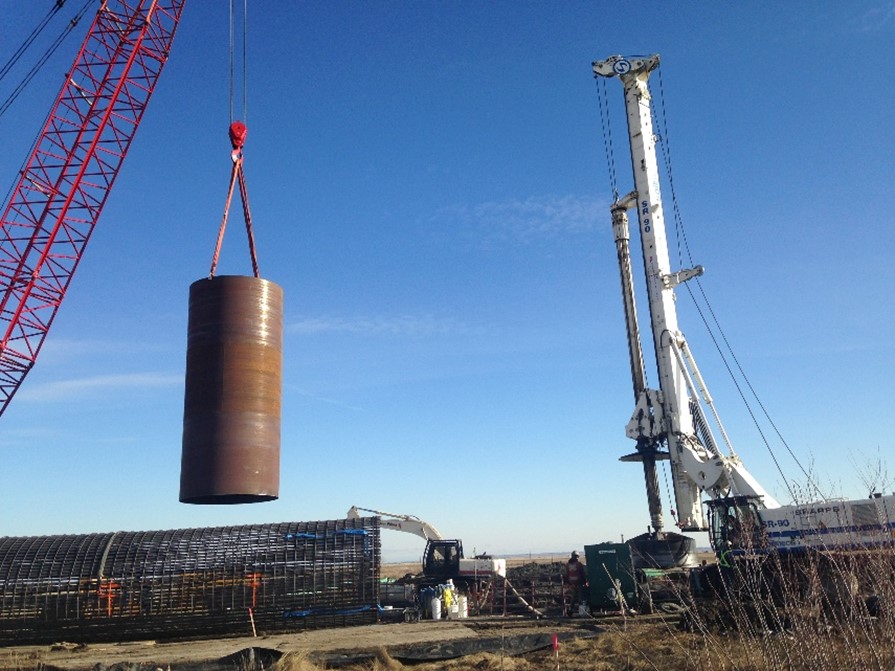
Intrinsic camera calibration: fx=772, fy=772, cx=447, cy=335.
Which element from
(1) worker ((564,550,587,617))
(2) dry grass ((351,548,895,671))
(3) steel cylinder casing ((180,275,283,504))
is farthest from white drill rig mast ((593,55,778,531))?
(3) steel cylinder casing ((180,275,283,504))

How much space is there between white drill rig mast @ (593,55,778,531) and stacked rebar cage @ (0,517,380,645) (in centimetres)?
1156

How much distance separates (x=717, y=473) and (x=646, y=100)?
52.1 ft

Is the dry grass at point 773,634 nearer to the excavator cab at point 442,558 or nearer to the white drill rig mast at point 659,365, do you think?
the white drill rig mast at point 659,365

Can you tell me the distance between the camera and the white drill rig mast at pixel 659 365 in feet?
89.9

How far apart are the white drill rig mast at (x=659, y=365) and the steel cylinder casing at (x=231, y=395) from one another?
14.9 metres

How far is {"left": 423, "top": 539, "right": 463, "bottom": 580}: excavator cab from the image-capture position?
30.3 meters

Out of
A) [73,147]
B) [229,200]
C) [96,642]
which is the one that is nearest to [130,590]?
[96,642]

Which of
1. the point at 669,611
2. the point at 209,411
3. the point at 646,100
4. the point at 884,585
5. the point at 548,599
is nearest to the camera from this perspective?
the point at 884,585

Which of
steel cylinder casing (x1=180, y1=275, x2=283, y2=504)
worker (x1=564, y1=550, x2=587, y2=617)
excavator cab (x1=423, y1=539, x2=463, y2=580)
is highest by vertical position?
steel cylinder casing (x1=180, y1=275, x2=283, y2=504)

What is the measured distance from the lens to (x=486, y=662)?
52.1ft

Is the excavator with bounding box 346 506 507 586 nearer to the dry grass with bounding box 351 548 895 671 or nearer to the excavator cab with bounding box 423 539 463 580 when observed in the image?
Answer: the excavator cab with bounding box 423 539 463 580

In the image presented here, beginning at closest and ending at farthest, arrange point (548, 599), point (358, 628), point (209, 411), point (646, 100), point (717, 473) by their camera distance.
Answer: point (209, 411) → point (358, 628) → point (717, 473) → point (548, 599) → point (646, 100)

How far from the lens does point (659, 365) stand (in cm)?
2950

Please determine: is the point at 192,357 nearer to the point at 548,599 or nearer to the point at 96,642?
the point at 96,642
